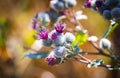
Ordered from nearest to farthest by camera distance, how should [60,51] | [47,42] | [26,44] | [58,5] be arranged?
1. [60,51]
2. [47,42]
3. [58,5]
4. [26,44]

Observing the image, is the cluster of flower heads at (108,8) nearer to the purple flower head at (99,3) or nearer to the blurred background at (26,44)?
the purple flower head at (99,3)

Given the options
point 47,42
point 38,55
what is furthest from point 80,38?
point 38,55

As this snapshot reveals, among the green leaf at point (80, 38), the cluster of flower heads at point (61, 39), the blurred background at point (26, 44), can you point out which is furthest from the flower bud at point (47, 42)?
the blurred background at point (26, 44)

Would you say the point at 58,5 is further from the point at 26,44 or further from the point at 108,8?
the point at 26,44

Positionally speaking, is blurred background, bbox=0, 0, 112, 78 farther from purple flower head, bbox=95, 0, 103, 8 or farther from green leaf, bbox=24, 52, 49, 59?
purple flower head, bbox=95, 0, 103, 8

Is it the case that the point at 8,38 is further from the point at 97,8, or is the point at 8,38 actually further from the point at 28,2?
the point at 97,8

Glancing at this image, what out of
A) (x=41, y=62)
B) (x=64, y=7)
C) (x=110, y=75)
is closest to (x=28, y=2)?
(x=41, y=62)

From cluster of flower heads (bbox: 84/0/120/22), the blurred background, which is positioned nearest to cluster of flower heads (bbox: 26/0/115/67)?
cluster of flower heads (bbox: 84/0/120/22)
